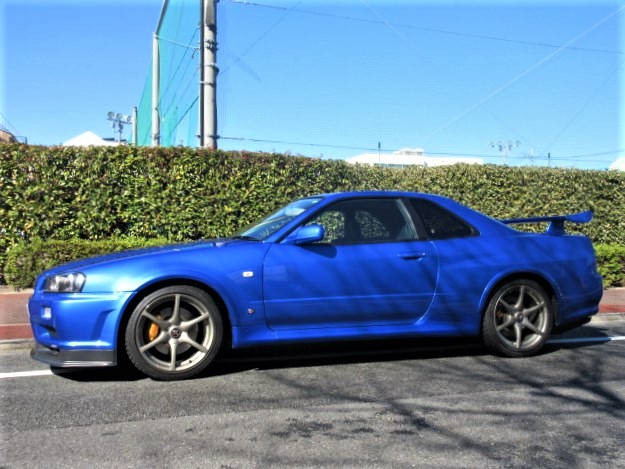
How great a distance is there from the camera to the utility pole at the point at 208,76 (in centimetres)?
989

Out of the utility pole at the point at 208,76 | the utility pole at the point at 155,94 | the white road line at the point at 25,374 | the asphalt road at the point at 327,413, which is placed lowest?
the asphalt road at the point at 327,413

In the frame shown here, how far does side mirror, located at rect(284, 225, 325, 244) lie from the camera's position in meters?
4.39

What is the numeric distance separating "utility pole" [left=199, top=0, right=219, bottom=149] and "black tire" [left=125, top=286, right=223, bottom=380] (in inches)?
233

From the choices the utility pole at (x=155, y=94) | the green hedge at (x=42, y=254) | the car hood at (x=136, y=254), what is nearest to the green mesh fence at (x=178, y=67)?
the utility pole at (x=155, y=94)

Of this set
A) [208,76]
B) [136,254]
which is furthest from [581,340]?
[208,76]

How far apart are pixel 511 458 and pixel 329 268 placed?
199cm

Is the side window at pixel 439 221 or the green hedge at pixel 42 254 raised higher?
the side window at pixel 439 221

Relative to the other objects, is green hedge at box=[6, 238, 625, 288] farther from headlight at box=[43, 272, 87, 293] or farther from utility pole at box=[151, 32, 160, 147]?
utility pole at box=[151, 32, 160, 147]

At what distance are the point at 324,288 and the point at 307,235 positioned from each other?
44 centimetres

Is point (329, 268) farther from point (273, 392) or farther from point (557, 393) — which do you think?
point (557, 393)

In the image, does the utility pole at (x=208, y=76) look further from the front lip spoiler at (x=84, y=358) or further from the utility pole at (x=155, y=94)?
the utility pole at (x=155, y=94)

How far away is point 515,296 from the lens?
5039mm

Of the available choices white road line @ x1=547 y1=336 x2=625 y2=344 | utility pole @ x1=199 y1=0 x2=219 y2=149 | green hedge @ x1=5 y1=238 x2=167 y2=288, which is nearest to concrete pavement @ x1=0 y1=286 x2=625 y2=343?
green hedge @ x1=5 y1=238 x2=167 y2=288

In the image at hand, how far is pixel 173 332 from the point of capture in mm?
4188
